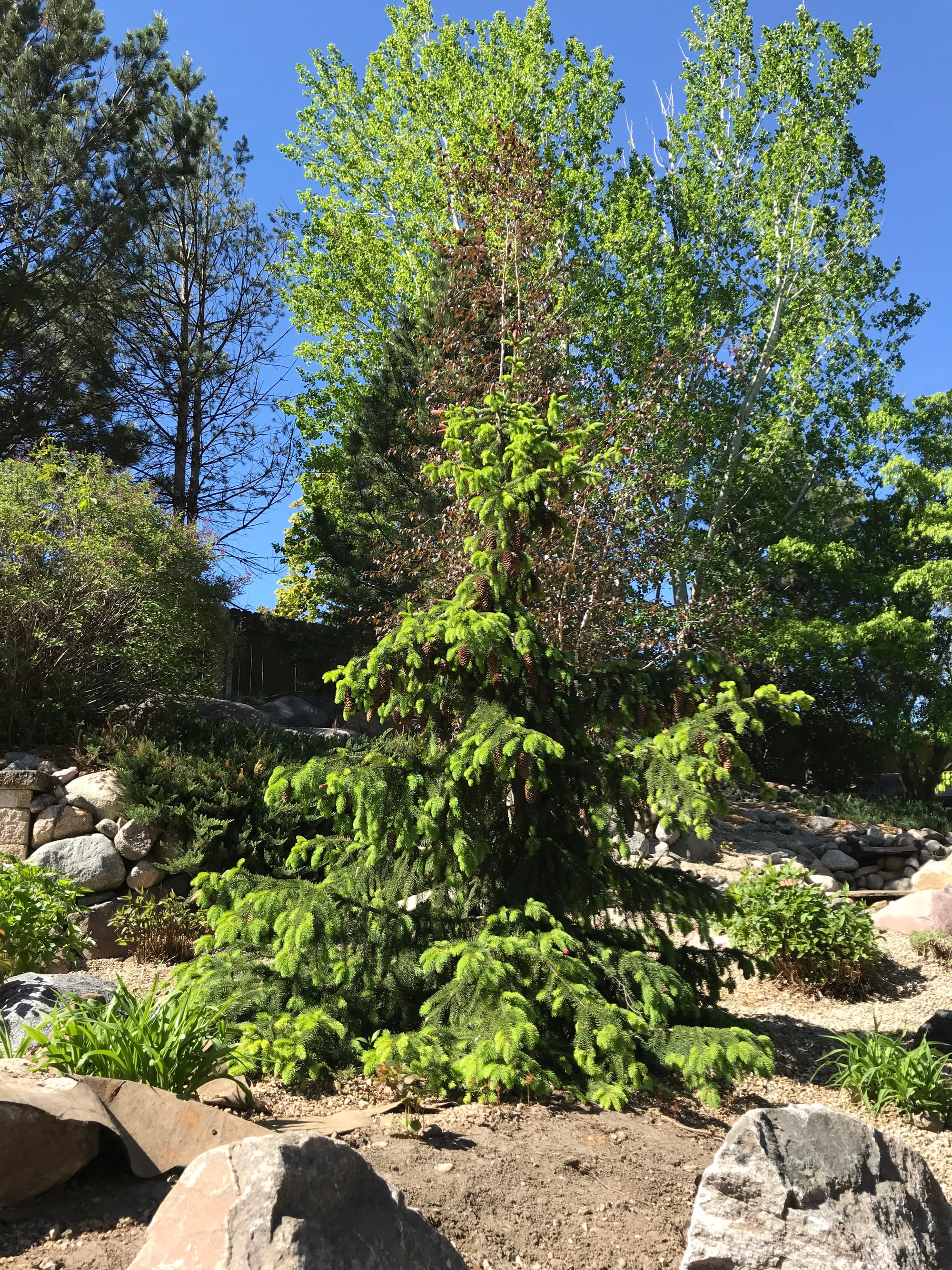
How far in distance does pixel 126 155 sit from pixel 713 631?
38.1 ft

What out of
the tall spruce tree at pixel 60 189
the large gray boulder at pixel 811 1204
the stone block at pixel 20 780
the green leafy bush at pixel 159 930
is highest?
the tall spruce tree at pixel 60 189

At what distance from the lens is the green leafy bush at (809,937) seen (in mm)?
6316

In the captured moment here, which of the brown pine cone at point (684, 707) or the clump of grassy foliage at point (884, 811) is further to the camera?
the clump of grassy foliage at point (884, 811)

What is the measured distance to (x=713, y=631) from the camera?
1197 cm

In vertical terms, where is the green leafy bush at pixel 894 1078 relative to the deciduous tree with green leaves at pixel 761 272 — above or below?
below

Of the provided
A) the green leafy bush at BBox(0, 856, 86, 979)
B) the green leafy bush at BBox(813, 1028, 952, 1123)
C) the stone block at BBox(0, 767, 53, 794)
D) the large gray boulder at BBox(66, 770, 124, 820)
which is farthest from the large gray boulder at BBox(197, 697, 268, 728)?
the green leafy bush at BBox(813, 1028, 952, 1123)

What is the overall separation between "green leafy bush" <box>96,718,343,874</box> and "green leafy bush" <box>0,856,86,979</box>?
5.71 ft

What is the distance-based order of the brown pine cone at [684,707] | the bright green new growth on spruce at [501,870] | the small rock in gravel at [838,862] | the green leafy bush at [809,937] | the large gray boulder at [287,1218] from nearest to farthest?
the large gray boulder at [287,1218] → the bright green new growth on spruce at [501,870] → the brown pine cone at [684,707] → the green leafy bush at [809,937] → the small rock in gravel at [838,862]

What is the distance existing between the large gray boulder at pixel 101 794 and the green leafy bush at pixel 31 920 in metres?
2.02

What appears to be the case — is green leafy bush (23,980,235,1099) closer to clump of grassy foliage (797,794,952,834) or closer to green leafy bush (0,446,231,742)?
green leafy bush (0,446,231,742)

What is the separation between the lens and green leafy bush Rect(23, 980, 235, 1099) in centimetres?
306

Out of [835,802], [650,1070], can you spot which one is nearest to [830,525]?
[835,802]

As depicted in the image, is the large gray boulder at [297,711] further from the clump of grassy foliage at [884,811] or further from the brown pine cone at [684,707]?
the brown pine cone at [684,707]

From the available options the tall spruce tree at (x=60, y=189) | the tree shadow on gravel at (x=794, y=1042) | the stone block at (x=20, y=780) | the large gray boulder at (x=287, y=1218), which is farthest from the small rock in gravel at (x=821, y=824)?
the tall spruce tree at (x=60, y=189)
